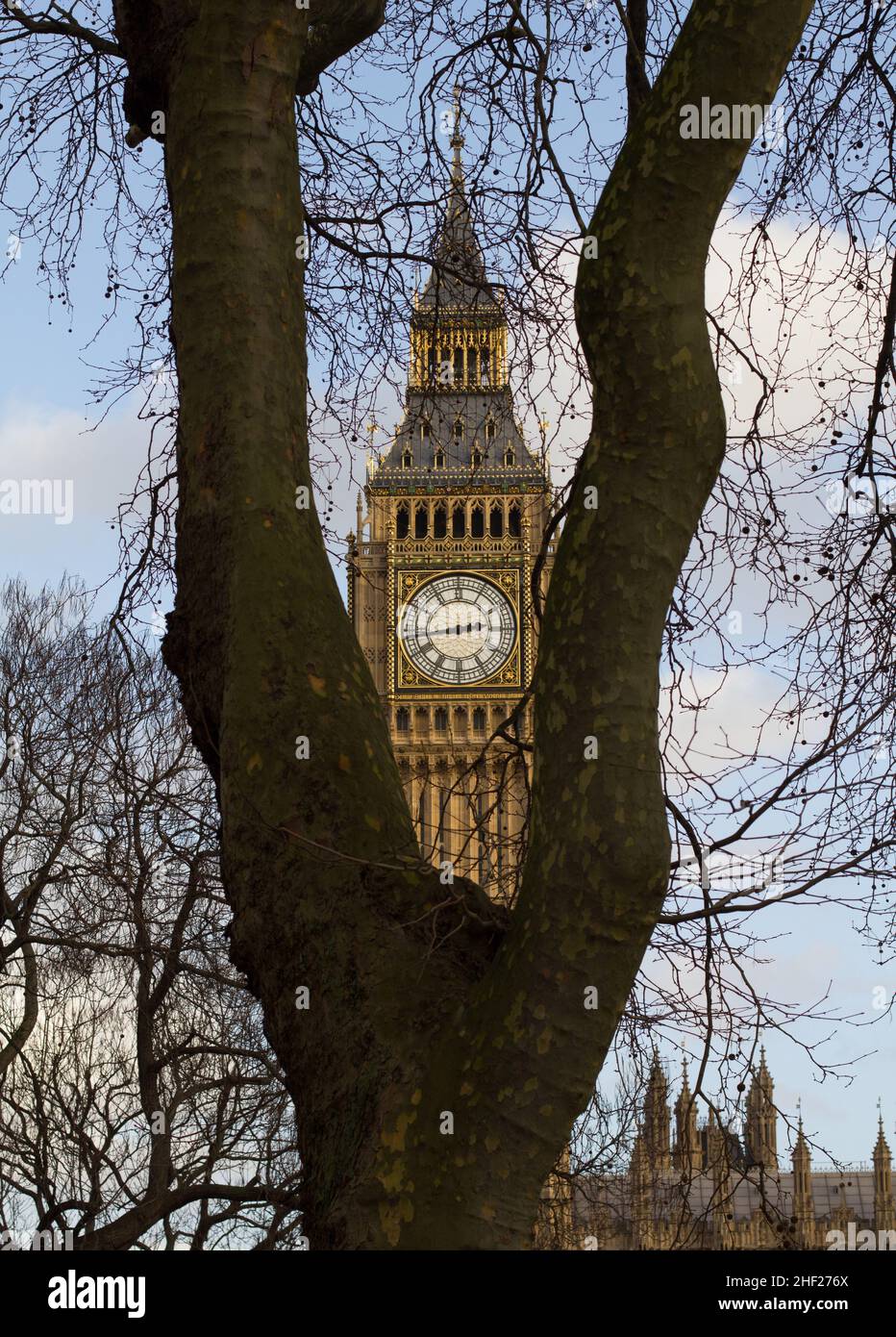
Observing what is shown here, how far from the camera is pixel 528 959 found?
352 centimetres

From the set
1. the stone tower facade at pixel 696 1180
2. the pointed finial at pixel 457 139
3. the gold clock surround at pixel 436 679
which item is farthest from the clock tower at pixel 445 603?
the pointed finial at pixel 457 139

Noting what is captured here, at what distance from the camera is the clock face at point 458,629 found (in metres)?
46.5

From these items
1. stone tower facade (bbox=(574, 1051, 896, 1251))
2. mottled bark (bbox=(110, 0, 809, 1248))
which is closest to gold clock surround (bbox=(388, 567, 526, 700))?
stone tower facade (bbox=(574, 1051, 896, 1251))

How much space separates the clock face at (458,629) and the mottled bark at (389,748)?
41869 mm

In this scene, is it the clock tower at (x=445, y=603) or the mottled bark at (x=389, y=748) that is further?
the clock tower at (x=445, y=603)

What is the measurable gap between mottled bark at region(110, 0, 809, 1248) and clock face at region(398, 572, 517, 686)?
41.9 metres

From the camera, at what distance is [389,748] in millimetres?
4172

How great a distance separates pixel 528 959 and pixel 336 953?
1.57ft

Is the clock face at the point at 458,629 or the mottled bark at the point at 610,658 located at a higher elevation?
the clock face at the point at 458,629

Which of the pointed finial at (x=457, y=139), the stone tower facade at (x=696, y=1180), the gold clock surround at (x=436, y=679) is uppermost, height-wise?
the gold clock surround at (x=436, y=679)

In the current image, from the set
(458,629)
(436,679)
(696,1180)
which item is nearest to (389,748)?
(696,1180)

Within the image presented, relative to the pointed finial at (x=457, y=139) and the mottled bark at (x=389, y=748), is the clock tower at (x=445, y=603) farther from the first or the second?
the mottled bark at (x=389, y=748)

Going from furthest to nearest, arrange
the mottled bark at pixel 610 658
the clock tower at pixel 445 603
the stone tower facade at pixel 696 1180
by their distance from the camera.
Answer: the clock tower at pixel 445 603
the stone tower facade at pixel 696 1180
the mottled bark at pixel 610 658
